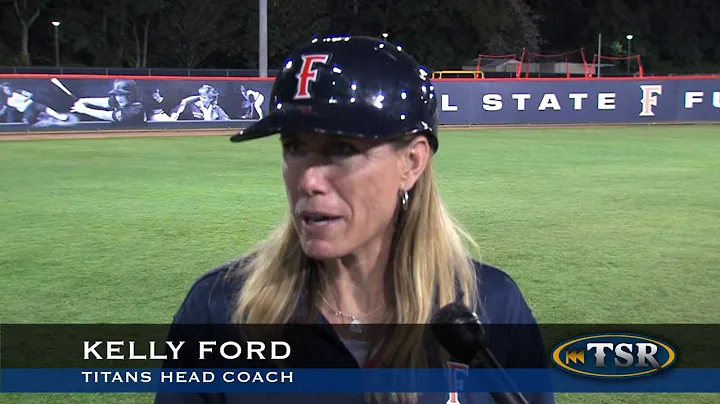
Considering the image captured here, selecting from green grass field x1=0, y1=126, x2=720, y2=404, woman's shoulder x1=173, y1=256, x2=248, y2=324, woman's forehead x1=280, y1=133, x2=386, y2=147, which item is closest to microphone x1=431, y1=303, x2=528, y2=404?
woman's forehead x1=280, y1=133, x2=386, y2=147

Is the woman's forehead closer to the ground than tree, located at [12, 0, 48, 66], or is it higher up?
closer to the ground

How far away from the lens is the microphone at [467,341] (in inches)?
63.4

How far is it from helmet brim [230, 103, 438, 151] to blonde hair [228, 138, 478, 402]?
0.26 meters

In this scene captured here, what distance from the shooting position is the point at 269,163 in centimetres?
1661

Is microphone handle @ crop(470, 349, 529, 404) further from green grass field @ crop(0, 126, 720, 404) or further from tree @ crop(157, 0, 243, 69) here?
tree @ crop(157, 0, 243, 69)

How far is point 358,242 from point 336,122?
324 millimetres

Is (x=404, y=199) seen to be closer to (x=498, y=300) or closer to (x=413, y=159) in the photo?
(x=413, y=159)

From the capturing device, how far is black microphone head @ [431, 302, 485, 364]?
1612mm

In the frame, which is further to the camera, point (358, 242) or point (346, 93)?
point (358, 242)

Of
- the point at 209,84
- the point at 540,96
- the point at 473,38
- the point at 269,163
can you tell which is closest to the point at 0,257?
the point at 269,163

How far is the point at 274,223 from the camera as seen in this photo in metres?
9.40

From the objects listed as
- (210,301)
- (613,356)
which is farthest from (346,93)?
(613,356)

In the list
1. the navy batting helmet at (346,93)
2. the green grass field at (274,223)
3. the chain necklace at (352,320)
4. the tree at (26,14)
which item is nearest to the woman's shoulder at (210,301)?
the chain necklace at (352,320)

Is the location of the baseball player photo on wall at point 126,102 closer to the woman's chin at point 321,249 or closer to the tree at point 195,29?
the woman's chin at point 321,249
